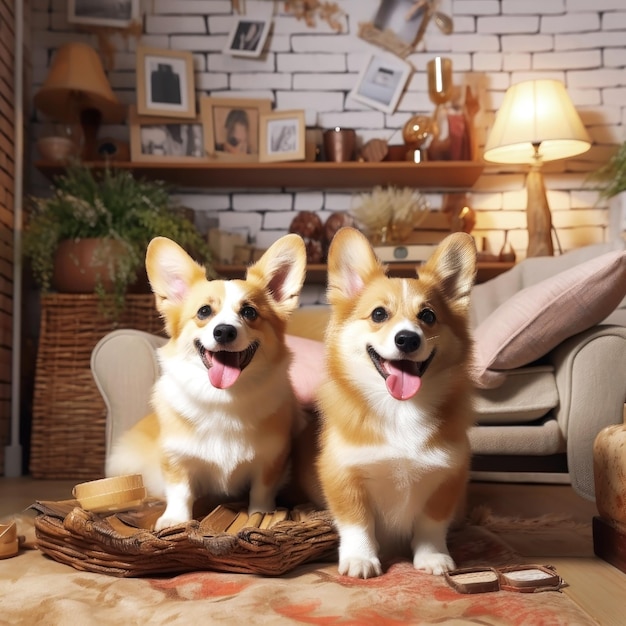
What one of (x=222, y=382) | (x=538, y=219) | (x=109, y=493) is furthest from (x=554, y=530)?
(x=538, y=219)

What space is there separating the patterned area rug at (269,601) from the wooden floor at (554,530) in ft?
0.36

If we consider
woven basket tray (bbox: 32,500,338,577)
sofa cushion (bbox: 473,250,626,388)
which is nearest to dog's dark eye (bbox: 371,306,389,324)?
woven basket tray (bbox: 32,500,338,577)

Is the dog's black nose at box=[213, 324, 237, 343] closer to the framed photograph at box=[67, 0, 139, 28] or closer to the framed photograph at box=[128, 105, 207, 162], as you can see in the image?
the framed photograph at box=[128, 105, 207, 162]

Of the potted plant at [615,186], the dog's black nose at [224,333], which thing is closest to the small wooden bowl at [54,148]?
the dog's black nose at [224,333]

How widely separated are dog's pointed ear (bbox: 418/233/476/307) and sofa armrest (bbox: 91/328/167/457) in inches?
42.0

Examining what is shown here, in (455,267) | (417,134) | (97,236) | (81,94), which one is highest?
(81,94)

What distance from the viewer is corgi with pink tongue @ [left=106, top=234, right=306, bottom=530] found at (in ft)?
5.18

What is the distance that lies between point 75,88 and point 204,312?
7.54ft

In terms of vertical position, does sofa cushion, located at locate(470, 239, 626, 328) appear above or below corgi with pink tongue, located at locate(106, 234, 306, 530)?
above

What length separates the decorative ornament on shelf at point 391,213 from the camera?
349cm

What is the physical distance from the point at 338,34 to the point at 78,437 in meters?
2.56

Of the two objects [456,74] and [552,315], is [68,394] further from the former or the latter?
[456,74]

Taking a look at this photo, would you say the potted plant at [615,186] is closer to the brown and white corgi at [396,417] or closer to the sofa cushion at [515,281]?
the sofa cushion at [515,281]

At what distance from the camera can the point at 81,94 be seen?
3600mm
